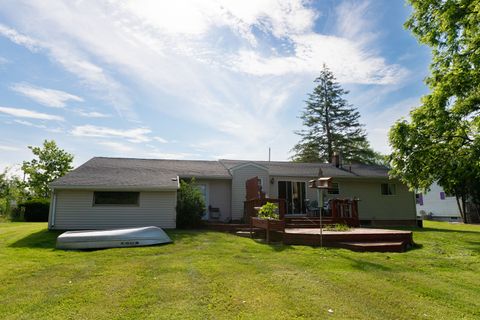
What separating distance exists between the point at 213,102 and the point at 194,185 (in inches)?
174

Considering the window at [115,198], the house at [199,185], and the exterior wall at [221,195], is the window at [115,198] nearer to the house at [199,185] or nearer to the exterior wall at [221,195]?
the house at [199,185]

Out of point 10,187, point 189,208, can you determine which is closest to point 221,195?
point 189,208

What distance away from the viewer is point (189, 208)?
13641mm

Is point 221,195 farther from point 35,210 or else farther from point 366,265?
point 35,210

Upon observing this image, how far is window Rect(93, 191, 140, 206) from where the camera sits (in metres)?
13.2

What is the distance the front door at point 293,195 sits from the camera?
16922 mm

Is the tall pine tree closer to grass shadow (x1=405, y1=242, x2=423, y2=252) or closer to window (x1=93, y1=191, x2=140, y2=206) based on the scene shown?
window (x1=93, y1=191, x2=140, y2=206)

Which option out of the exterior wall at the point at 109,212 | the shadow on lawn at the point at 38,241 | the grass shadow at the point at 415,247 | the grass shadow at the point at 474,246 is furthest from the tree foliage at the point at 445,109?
the shadow on lawn at the point at 38,241

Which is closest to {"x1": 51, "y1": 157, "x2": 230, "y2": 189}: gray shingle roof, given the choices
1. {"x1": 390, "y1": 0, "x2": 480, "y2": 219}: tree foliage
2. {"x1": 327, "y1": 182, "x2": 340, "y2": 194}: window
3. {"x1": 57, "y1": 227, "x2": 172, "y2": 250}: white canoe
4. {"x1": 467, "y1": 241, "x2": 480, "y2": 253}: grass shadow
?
{"x1": 57, "y1": 227, "x2": 172, "y2": 250}: white canoe

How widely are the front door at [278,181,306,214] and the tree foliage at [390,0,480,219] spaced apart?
522 cm

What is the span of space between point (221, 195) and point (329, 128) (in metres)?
20.5

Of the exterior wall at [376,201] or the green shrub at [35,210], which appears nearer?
the exterior wall at [376,201]

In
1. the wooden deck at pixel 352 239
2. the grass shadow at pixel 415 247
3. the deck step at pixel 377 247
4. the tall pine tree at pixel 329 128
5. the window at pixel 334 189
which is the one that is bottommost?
the grass shadow at pixel 415 247

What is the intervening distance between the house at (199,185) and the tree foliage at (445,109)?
4782mm
